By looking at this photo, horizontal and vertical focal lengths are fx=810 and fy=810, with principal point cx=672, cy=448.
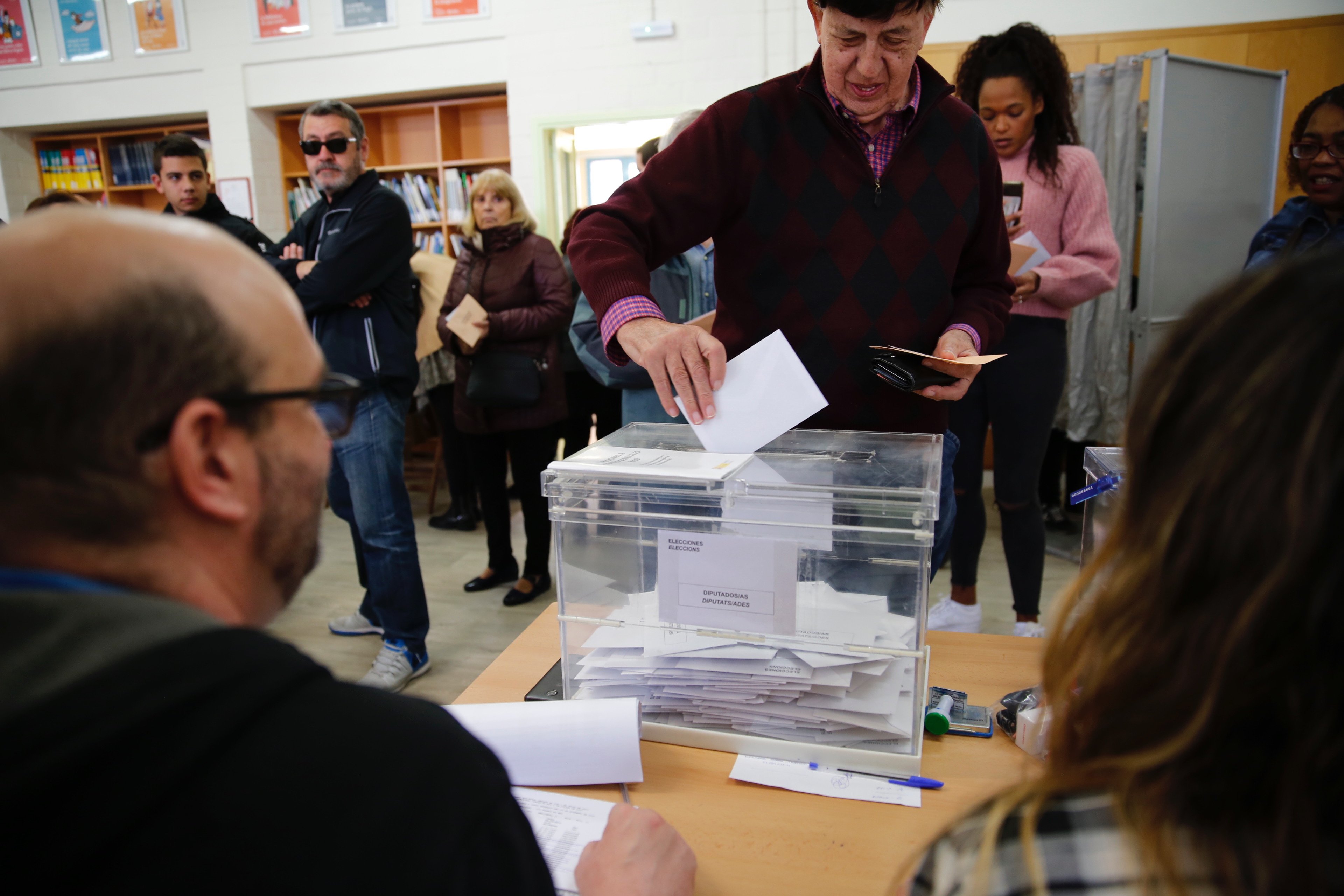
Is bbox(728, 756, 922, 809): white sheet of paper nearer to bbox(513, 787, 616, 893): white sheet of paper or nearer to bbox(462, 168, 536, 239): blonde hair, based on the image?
bbox(513, 787, 616, 893): white sheet of paper

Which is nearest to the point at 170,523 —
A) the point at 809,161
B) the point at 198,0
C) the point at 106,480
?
the point at 106,480

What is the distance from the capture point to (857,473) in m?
0.91

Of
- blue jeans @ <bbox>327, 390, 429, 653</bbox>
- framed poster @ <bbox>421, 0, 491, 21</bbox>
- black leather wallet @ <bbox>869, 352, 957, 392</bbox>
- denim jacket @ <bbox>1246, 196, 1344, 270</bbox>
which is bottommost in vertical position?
blue jeans @ <bbox>327, 390, 429, 653</bbox>

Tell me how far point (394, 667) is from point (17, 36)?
567 centimetres

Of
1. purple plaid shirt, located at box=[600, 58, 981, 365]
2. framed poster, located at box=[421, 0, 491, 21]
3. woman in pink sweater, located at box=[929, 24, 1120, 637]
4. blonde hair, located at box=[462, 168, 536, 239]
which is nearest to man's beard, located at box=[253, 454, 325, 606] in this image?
purple plaid shirt, located at box=[600, 58, 981, 365]

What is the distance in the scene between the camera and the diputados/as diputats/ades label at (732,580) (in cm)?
82

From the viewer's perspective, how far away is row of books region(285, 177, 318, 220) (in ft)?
17.1

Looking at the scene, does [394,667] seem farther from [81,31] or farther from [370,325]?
[81,31]

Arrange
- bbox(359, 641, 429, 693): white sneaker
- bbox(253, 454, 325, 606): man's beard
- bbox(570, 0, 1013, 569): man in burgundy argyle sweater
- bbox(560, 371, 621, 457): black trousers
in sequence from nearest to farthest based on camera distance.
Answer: bbox(253, 454, 325, 606): man's beard → bbox(570, 0, 1013, 569): man in burgundy argyle sweater → bbox(359, 641, 429, 693): white sneaker → bbox(560, 371, 621, 457): black trousers

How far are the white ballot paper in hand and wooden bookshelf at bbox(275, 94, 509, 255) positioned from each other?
14.6ft

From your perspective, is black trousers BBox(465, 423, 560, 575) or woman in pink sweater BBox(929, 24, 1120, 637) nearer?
woman in pink sweater BBox(929, 24, 1120, 637)

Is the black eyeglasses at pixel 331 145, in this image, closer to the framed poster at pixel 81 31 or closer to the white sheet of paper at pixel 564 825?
the white sheet of paper at pixel 564 825

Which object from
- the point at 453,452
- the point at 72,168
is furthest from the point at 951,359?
the point at 72,168

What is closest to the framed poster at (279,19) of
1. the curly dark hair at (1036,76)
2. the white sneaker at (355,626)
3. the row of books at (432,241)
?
the row of books at (432,241)
